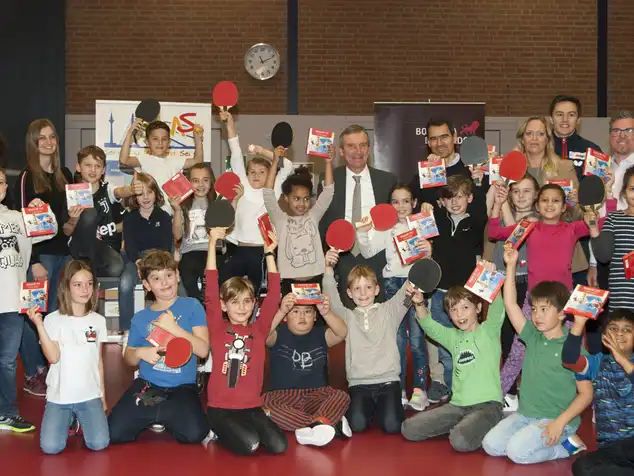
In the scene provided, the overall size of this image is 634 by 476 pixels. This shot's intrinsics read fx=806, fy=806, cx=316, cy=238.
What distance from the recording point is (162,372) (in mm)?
5465

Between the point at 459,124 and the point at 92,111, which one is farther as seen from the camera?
the point at 92,111

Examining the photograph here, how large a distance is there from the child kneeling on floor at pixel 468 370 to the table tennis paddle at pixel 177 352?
4.95ft

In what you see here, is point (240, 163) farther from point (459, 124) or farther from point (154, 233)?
point (459, 124)

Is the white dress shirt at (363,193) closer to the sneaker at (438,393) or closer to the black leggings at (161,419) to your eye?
the sneaker at (438,393)

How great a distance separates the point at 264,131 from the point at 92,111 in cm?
281

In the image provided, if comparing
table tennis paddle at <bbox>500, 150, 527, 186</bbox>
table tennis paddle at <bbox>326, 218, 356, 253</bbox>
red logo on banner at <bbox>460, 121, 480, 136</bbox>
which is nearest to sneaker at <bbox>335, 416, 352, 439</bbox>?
table tennis paddle at <bbox>326, 218, 356, 253</bbox>

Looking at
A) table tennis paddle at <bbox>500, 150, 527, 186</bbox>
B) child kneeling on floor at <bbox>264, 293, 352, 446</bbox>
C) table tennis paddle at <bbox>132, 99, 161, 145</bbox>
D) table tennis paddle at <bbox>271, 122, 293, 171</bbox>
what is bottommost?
child kneeling on floor at <bbox>264, 293, 352, 446</bbox>

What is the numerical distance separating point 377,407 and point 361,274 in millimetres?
933

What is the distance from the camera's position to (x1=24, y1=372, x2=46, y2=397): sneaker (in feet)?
21.0

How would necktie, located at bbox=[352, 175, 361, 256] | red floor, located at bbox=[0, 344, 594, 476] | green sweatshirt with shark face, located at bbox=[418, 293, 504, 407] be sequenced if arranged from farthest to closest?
necktie, located at bbox=[352, 175, 361, 256]
green sweatshirt with shark face, located at bbox=[418, 293, 504, 407]
red floor, located at bbox=[0, 344, 594, 476]

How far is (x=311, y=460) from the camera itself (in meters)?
4.90

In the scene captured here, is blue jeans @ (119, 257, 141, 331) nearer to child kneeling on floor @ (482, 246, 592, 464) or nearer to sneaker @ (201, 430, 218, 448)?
sneaker @ (201, 430, 218, 448)

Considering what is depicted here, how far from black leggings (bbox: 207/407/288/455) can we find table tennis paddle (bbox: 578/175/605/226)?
8.37 feet

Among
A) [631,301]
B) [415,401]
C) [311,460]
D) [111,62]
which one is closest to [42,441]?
Result: [311,460]
